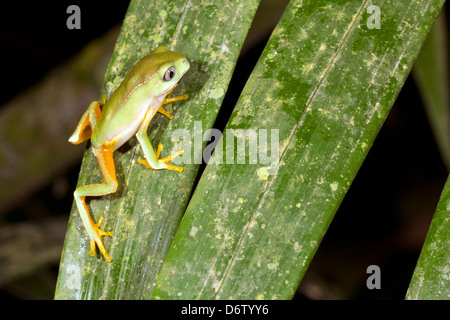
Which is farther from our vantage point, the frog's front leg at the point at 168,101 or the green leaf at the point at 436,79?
the green leaf at the point at 436,79

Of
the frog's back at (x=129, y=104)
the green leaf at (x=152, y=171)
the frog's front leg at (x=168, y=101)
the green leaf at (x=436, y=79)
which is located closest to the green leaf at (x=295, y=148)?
the green leaf at (x=152, y=171)

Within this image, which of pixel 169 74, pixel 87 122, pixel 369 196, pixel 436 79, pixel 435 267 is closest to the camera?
pixel 435 267

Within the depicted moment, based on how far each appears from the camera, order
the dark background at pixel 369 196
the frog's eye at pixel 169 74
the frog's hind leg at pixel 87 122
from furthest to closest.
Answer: the dark background at pixel 369 196 < the frog's hind leg at pixel 87 122 < the frog's eye at pixel 169 74

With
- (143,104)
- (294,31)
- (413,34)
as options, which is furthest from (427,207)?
(143,104)

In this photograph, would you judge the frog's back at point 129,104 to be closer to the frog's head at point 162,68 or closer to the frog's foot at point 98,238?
the frog's head at point 162,68

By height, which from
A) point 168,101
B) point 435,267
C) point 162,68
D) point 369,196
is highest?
point 162,68

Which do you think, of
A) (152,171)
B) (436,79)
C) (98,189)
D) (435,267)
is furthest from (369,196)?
(98,189)

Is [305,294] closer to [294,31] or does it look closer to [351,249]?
[351,249]

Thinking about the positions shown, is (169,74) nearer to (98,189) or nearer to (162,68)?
(162,68)
